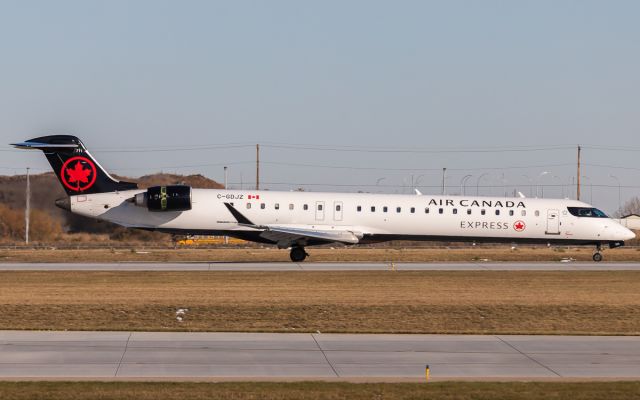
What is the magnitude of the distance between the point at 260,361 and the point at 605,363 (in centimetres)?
626

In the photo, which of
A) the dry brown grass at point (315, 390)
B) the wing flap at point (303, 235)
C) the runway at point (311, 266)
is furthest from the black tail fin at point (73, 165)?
the dry brown grass at point (315, 390)

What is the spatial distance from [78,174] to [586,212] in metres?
23.7

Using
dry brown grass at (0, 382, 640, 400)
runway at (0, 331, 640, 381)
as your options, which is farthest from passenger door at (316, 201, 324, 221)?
dry brown grass at (0, 382, 640, 400)

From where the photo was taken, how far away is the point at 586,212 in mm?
42969

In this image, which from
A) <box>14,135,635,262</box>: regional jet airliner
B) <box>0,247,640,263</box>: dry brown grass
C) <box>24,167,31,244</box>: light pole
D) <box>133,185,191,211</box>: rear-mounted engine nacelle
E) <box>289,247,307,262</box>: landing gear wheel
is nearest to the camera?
<box>133,185,191,211</box>: rear-mounted engine nacelle

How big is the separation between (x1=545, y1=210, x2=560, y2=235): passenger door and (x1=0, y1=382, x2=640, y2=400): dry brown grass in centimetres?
2876

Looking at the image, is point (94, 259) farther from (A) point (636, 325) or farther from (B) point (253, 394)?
(B) point (253, 394)

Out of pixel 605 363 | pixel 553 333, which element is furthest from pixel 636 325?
pixel 605 363

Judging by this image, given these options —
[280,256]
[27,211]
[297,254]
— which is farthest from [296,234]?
[27,211]

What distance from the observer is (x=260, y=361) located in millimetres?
16312

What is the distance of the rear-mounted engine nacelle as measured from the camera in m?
40.5

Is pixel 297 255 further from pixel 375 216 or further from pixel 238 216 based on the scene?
pixel 375 216

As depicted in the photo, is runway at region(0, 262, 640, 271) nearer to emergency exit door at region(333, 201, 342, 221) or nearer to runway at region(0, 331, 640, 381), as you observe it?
emergency exit door at region(333, 201, 342, 221)

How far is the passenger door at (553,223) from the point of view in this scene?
42406 millimetres
